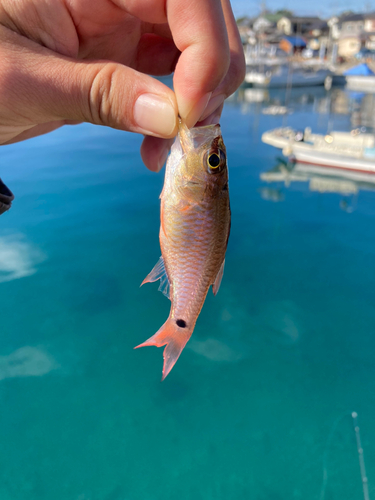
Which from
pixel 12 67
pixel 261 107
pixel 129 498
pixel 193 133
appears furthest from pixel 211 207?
pixel 261 107

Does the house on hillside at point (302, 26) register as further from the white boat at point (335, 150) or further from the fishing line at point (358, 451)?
the fishing line at point (358, 451)

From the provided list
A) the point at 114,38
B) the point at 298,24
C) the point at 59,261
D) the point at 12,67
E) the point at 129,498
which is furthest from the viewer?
the point at 298,24

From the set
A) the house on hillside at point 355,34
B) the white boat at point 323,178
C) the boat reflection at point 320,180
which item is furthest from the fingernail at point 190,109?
the house on hillside at point 355,34

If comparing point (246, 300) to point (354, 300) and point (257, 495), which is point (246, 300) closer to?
point (354, 300)

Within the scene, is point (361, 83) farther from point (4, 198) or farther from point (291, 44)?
point (4, 198)

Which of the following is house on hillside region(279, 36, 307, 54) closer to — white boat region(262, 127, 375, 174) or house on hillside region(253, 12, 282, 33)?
house on hillside region(253, 12, 282, 33)

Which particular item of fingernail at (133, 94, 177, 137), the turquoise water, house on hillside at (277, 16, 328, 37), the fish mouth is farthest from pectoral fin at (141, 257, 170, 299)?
house on hillside at (277, 16, 328, 37)
